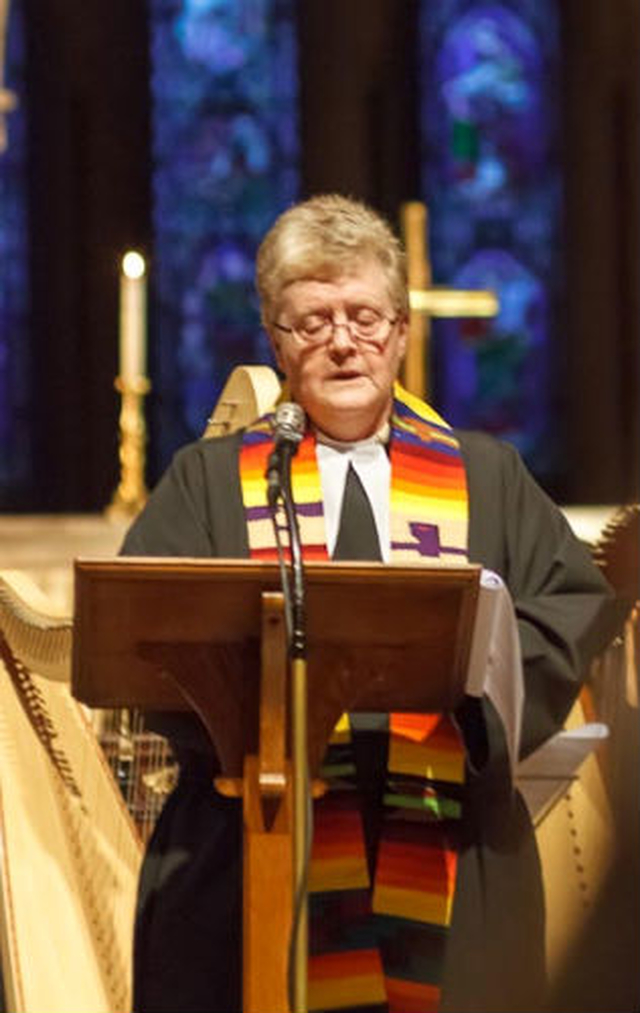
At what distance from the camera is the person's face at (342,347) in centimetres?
389

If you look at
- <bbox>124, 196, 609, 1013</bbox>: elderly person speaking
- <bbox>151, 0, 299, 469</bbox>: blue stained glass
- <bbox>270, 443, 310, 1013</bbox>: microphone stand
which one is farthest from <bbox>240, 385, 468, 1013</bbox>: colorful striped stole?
<bbox>151, 0, 299, 469</bbox>: blue stained glass

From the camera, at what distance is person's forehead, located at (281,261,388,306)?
12.8 ft

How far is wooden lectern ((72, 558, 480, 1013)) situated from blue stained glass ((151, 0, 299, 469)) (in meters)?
9.75

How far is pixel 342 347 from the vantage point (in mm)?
3867

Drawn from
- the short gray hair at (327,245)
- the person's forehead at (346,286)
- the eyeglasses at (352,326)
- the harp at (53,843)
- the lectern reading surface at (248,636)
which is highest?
the short gray hair at (327,245)

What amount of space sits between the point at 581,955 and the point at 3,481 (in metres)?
8.75

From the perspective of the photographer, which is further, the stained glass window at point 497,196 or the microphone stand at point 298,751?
the stained glass window at point 497,196

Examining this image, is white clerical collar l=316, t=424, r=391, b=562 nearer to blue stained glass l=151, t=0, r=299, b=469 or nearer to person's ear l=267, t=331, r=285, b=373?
person's ear l=267, t=331, r=285, b=373

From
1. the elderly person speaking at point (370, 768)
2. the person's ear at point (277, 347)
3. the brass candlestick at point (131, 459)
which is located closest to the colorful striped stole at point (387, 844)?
the elderly person speaking at point (370, 768)

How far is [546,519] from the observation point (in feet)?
13.0

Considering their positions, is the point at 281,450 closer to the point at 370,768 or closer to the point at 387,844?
the point at 370,768

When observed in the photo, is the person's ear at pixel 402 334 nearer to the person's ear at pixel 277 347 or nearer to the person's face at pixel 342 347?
the person's face at pixel 342 347

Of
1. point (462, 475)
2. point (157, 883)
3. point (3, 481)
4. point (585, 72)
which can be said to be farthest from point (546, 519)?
point (585, 72)

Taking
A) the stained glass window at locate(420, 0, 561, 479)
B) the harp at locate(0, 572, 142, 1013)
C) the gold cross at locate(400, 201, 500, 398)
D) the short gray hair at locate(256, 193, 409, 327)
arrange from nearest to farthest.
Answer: the short gray hair at locate(256, 193, 409, 327)
the harp at locate(0, 572, 142, 1013)
the gold cross at locate(400, 201, 500, 398)
the stained glass window at locate(420, 0, 561, 479)
